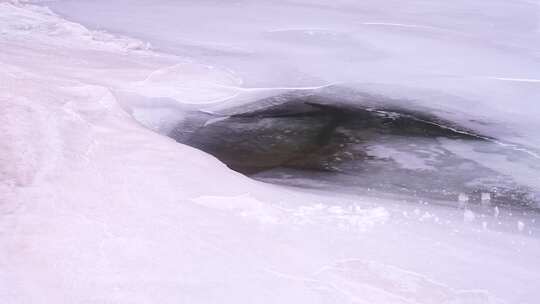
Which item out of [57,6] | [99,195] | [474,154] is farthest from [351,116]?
[57,6]

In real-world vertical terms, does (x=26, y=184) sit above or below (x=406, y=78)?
below

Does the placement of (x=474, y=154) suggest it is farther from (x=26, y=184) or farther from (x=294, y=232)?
(x=26, y=184)

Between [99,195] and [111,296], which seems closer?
[111,296]

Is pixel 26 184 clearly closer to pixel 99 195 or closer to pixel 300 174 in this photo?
pixel 99 195

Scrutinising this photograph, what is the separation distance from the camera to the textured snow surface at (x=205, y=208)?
1289 millimetres

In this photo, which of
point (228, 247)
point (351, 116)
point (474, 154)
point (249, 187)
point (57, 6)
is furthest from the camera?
point (57, 6)

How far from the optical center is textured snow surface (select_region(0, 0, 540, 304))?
129 cm

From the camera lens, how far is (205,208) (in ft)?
5.17

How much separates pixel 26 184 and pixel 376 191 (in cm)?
103

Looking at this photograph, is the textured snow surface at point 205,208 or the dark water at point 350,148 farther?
the dark water at point 350,148

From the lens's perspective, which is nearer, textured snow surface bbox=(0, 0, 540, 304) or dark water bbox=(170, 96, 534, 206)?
textured snow surface bbox=(0, 0, 540, 304)

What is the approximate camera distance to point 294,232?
1.48 metres

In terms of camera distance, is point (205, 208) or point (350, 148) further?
point (350, 148)

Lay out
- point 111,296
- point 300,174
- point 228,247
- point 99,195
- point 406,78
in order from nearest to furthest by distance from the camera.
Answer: point 111,296, point 228,247, point 99,195, point 300,174, point 406,78
